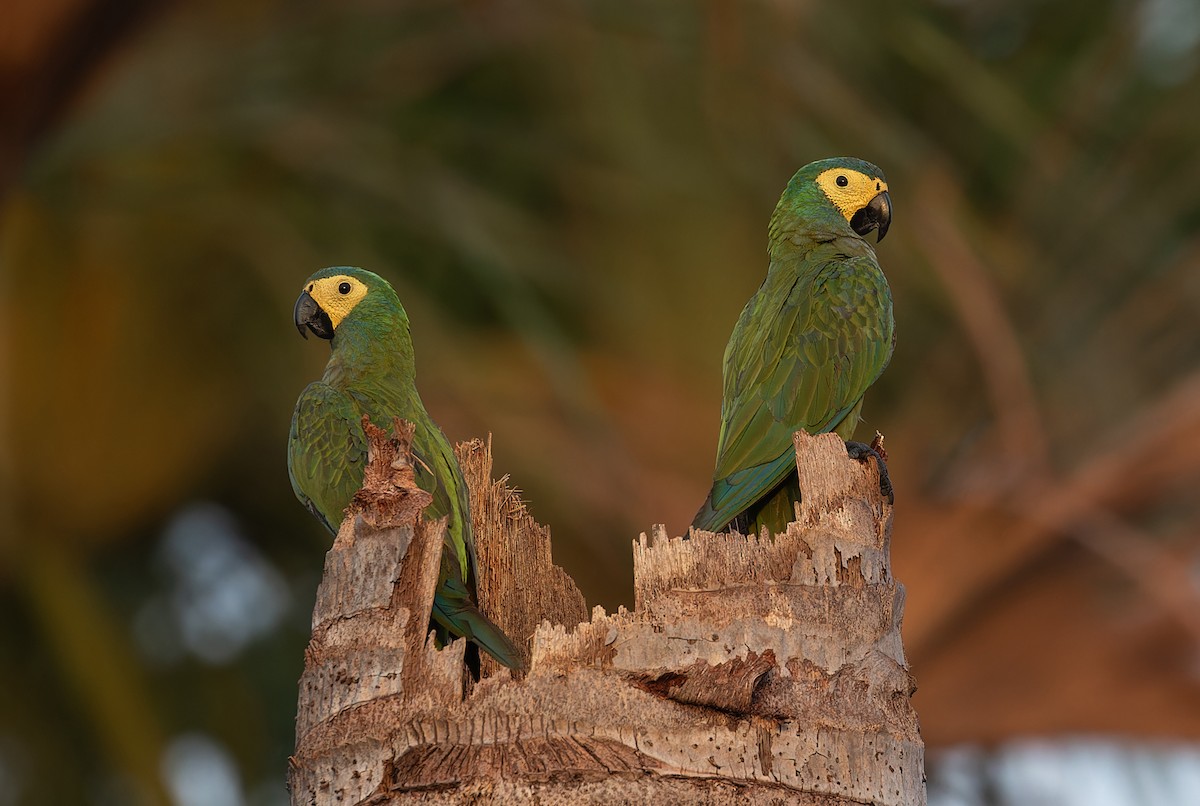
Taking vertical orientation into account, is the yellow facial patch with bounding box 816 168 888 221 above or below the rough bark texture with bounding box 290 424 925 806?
above

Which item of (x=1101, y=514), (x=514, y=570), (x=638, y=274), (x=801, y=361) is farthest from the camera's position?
(x=638, y=274)

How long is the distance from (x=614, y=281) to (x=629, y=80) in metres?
1.27

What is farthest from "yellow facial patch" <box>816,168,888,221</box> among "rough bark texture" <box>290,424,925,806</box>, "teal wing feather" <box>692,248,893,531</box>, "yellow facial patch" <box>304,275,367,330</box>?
"rough bark texture" <box>290,424,925,806</box>

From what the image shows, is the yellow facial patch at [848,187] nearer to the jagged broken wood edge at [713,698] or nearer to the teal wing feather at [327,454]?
the teal wing feather at [327,454]

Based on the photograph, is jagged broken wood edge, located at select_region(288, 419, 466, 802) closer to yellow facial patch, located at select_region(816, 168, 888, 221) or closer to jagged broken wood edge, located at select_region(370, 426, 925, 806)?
jagged broken wood edge, located at select_region(370, 426, 925, 806)

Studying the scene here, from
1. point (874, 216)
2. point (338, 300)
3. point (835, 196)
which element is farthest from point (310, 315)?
point (874, 216)

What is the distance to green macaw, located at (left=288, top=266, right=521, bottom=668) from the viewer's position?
362 cm

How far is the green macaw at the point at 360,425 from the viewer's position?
3.62 m

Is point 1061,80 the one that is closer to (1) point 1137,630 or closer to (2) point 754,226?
(2) point 754,226

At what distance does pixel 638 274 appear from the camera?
28.5ft

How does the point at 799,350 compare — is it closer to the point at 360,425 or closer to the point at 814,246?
the point at 814,246

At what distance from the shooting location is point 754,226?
28.2ft

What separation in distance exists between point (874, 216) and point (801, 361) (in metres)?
0.95

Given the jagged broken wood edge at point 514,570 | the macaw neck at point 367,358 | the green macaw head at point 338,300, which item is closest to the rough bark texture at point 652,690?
the jagged broken wood edge at point 514,570
